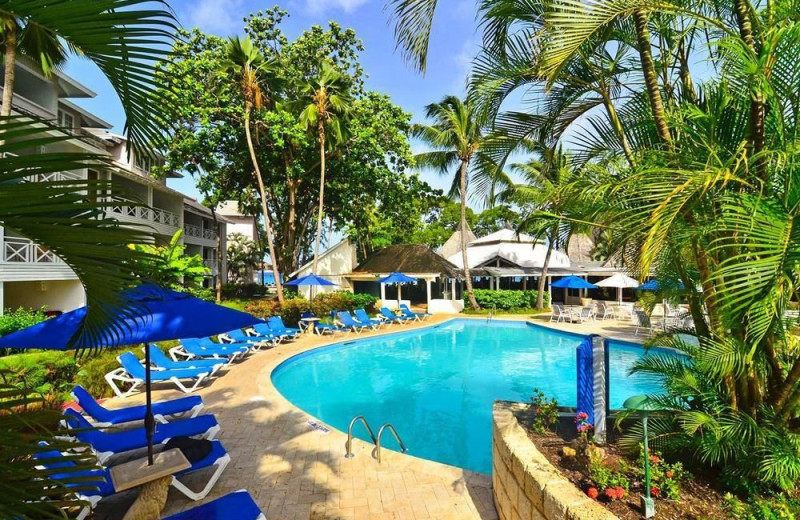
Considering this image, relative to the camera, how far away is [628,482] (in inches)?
137

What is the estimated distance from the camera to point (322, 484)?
5125 millimetres

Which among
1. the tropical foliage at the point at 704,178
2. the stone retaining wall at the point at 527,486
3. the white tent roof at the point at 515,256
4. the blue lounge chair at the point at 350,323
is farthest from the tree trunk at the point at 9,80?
the white tent roof at the point at 515,256

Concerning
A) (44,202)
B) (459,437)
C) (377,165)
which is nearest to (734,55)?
(44,202)

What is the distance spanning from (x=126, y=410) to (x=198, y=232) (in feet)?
79.9

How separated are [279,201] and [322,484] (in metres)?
25.4

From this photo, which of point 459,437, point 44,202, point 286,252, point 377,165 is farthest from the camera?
point 286,252

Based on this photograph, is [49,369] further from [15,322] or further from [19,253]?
[19,253]

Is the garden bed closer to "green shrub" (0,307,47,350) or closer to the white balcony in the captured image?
"green shrub" (0,307,47,350)

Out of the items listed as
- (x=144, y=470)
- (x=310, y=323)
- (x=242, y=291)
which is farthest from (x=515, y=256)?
(x=144, y=470)

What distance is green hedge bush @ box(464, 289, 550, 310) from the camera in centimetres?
2509

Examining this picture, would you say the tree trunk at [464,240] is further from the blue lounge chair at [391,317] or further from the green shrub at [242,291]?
the green shrub at [242,291]

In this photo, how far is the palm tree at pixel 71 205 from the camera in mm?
1008

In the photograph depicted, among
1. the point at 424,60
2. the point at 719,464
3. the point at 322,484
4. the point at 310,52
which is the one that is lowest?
the point at 322,484

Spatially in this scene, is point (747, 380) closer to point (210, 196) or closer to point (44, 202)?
point (44, 202)
